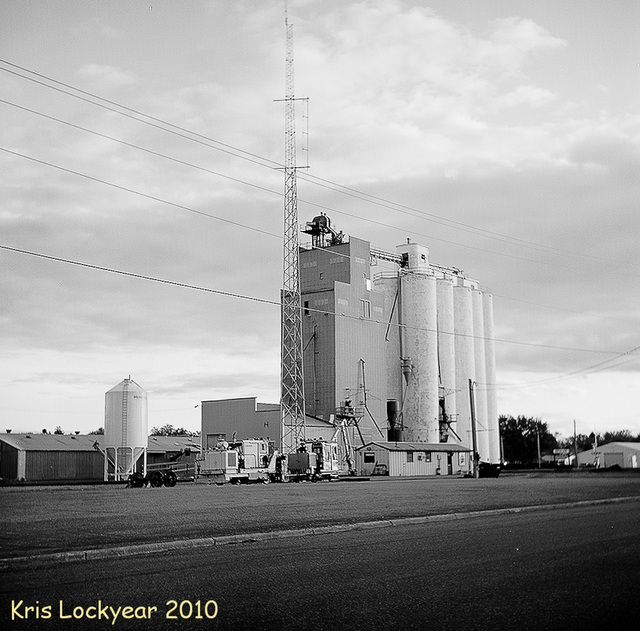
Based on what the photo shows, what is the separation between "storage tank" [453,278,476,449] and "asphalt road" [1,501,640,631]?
7641cm

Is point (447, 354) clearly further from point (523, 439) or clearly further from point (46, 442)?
point (523, 439)

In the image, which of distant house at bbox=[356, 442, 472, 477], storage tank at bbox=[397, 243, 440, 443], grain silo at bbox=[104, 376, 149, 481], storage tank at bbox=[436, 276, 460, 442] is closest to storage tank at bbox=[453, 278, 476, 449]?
storage tank at bbox=[436, 276, 460, 442]

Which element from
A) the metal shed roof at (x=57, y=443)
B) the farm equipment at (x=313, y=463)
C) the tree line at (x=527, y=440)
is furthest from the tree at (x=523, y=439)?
the farm equipment at (x=313, y=463)

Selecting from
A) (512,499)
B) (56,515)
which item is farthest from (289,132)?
(56,515)

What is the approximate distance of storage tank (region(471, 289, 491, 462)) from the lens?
92.9 meters

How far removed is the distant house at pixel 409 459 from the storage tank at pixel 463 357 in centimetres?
501

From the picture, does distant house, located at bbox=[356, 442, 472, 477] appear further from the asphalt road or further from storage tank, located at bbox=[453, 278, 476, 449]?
the asphalt road

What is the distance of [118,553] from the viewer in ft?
43.1

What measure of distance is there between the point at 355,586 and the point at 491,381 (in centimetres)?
8942

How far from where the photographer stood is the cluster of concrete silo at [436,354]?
85562mm

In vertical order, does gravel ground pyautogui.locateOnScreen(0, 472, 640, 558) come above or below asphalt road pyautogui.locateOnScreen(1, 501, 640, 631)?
below

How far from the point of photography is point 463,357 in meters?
91.9

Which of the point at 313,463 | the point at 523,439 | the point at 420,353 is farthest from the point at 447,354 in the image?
the point at 523,439

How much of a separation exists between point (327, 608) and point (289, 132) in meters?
55.9
